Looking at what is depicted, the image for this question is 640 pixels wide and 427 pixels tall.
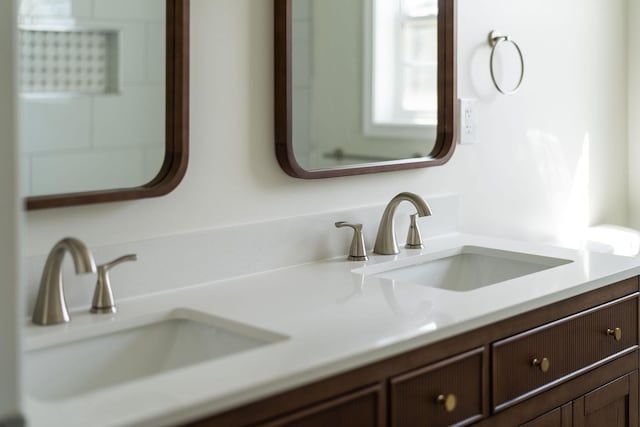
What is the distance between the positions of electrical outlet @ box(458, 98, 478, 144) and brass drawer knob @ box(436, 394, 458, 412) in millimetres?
1070

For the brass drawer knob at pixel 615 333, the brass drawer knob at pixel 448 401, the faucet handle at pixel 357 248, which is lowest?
the brass drawer knob at pixel 448 401

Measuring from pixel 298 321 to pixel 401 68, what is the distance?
3.34 feet

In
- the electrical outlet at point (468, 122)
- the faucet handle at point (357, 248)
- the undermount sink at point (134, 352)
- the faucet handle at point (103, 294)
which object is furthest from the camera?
the electrical outlet at point (468, 122)

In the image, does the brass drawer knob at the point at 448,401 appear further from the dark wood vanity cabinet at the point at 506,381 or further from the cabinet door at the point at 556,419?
the cabinet door at the point at 556,419

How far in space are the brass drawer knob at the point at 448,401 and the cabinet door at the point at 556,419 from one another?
0.85 ft

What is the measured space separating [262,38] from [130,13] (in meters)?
0.36

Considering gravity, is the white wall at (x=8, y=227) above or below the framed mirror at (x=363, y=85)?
below

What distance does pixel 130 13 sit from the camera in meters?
1.67

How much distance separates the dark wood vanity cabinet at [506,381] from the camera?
53.4 inches

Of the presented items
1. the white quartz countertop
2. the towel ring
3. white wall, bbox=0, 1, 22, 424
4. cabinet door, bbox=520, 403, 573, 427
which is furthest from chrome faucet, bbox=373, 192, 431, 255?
white wall, bbox=0, 1, 22, 424

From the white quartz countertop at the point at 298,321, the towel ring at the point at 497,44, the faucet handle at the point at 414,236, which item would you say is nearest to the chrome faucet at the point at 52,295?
the white quartz countertop at the point at 298,321

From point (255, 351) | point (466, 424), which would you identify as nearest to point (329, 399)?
point (255, 351)

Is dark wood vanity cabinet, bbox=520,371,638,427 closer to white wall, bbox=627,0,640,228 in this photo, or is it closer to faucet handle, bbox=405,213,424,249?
faucet handle, bbox=405,213,424,249

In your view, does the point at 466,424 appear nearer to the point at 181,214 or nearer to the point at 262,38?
the point at 181,214
